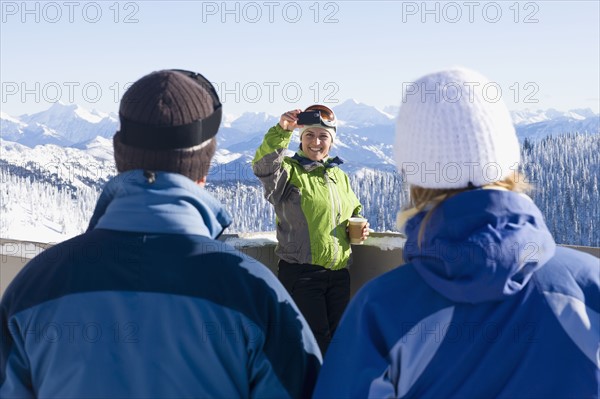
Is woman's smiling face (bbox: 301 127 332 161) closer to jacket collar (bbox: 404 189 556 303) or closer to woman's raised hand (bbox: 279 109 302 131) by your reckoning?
woman's raised hand (bbox: 279 109 302 131)

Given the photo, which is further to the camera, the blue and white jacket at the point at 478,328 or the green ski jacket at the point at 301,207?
the green ski jacket at the point at 301,207

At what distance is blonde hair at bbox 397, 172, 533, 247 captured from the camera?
59.5 inches

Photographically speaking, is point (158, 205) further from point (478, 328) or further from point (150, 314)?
point (478, 328)

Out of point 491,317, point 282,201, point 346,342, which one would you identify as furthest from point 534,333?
point 282,201

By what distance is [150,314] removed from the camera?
156 centimetres

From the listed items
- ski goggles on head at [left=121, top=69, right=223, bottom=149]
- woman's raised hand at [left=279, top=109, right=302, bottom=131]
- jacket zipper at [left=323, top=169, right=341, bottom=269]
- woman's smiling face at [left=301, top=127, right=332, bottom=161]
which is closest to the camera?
ski goggles on head at [left=121, top=69, right=223, bottom=149]

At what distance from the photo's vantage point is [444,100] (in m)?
1.56

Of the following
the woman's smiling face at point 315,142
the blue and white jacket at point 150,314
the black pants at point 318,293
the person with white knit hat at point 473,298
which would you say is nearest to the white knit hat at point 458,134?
the person with white knit hat at point 473,298

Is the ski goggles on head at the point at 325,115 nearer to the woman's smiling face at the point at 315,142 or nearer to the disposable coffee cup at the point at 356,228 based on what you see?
the woman's smiling face at the point at 315,142

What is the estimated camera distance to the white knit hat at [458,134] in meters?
1.53

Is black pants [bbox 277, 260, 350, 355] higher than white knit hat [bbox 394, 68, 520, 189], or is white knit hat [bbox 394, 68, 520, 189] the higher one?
white knit hat [bbox 394, 68, 520, 189]

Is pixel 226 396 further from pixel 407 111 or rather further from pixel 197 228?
pixel 407 111

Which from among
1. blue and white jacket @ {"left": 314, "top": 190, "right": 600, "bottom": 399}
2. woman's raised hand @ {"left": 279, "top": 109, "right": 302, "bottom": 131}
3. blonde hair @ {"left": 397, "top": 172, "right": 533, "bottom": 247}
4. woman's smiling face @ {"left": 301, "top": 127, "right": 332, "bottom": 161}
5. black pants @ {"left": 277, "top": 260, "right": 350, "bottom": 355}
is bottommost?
black pants @ {"left": 277, "top": 260, "right": 350, "bottom": 355}

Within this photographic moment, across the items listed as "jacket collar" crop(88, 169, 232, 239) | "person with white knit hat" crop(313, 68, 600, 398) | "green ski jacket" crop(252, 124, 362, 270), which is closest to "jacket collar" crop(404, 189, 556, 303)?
"person with white knit hat" crop(313, 68, 600, 398)
